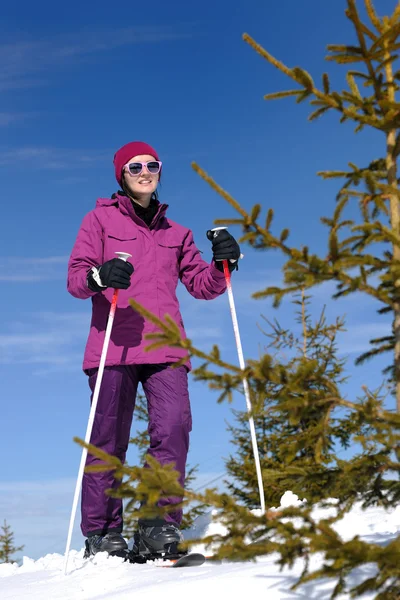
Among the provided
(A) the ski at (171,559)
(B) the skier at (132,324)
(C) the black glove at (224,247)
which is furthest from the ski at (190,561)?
(C) the black glove at (224,247)

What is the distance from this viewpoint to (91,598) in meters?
4.40

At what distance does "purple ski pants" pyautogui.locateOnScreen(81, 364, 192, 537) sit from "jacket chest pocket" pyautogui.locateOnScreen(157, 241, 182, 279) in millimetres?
956

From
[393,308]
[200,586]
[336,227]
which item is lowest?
[200,586]

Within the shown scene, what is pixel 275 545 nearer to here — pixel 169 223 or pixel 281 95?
pixel 281 95

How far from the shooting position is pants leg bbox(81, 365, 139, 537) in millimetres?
6035

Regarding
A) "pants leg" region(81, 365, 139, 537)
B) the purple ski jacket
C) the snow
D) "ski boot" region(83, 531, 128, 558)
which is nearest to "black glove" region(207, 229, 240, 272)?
the purple ski jacket

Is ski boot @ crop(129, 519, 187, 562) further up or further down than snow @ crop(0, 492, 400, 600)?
further up

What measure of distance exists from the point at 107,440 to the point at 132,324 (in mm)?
1075

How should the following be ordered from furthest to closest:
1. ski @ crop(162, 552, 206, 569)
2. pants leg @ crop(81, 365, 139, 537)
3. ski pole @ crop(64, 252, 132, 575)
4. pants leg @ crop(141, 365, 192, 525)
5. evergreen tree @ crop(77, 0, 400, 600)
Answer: pants leg @ crop(81, 365, 139, 537), pants leg @ crop(141, 365, 192, 525), ski pole @ crop(64, 252, 132, 575), ski @ crop(162, 552, 206, 569), evergreen tree @ crop(77, 0, 400, 600)

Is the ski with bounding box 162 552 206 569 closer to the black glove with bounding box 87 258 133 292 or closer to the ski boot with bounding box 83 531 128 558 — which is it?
the ski boot with bounding box 83 531 128 558

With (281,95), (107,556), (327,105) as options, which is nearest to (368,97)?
(327,105)

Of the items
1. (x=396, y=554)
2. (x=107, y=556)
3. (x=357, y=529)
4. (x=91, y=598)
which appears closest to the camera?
(x=396, y=554)

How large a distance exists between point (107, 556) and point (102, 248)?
279 centimetres

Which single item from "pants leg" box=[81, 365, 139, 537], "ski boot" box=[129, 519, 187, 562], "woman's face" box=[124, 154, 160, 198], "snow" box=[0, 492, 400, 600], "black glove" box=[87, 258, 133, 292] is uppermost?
"woman's face" box=[124, 154, 160, 198]
